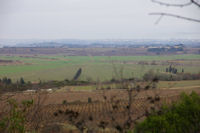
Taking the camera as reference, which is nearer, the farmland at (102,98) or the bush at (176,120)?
the farmland at (102,98)

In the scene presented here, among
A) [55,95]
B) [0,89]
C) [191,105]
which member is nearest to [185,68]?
[55,95]

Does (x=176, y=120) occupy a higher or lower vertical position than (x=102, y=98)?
higher

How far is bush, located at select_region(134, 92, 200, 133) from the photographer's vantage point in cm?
493

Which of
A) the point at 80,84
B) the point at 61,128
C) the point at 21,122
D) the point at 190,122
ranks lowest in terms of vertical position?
the point at 80,84

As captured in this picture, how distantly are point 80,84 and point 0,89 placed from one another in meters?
23.5

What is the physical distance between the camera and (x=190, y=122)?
547 cm

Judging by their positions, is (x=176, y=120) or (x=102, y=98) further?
(x=102, y=98)

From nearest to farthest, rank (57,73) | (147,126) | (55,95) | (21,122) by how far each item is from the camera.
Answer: (21,122), (147,126), (55,95), (57,73)

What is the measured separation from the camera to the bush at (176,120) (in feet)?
16.2

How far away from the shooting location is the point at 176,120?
5664mm

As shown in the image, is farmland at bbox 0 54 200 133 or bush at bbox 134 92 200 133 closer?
farmland at bbox 0 54 200 133

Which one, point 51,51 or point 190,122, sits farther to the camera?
point 51,51

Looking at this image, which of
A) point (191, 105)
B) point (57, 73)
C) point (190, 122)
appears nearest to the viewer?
point (190, 122)

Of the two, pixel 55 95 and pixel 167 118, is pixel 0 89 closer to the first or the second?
pixel 167 118
